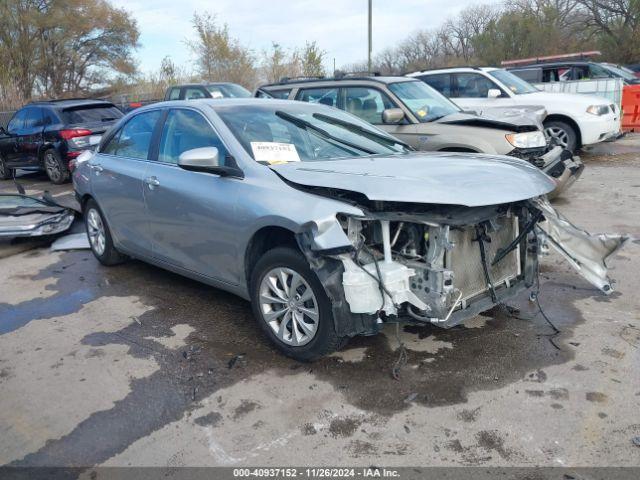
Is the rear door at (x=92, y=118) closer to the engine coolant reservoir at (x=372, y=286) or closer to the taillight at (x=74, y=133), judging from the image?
the taillight at (x=74, y=133)

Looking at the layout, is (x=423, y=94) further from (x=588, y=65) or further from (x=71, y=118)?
(x=588, y=65)

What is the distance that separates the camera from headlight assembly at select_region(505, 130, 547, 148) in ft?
23.0

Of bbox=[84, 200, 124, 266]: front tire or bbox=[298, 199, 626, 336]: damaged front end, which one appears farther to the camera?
bbox=[84, 200, 124, 266]: front tire

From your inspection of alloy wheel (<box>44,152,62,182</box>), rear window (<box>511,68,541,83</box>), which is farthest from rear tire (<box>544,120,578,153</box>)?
alloy wheel (<box>44,152,62,182</box>)

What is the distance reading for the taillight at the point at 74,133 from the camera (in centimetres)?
1123

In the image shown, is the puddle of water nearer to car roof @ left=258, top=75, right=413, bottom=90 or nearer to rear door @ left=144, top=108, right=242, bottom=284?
rear door @ left=144, top=108, right=242, bottom=284

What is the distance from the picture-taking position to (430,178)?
11.3 ft

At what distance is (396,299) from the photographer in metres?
3.33

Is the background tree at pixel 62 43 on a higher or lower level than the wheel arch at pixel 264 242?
higher

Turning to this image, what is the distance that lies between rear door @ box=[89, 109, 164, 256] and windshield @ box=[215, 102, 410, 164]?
100 cm

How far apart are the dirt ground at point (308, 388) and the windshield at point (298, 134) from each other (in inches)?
55.2

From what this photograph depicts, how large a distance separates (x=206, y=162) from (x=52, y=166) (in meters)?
9.44

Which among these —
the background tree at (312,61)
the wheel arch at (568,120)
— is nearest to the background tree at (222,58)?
the background tree at (312,61)

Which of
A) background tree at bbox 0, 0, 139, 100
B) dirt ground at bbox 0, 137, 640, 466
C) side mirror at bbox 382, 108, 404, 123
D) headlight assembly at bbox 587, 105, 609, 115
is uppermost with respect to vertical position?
background tree at bbox 0, 0, 139, 100
